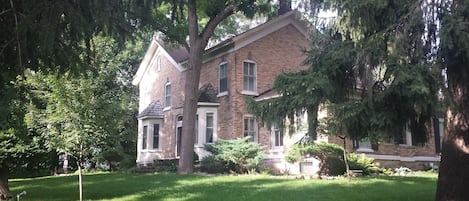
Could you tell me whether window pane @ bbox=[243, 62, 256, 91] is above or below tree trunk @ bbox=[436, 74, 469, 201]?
above

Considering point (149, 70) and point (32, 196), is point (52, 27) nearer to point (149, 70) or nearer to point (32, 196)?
point (32, 196)

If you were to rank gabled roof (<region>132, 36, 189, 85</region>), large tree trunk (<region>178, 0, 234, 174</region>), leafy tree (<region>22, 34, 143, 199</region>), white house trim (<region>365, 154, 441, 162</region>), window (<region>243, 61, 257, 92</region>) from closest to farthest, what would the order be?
leafy tree (<region>22, 34, 143, 199</region>) < large tree trunk (<region>178, 0, 234, 174</region>) < white house trim (<region>365, 154, 441, 162</region>) < window (<region>243, 61, 257, 92</region>) < gabled roof (<region>132, 36, 189, 85</region>)

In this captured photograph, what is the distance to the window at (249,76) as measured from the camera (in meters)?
22.7

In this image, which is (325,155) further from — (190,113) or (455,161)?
(455,161)

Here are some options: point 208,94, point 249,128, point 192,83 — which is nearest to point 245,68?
point 208,94

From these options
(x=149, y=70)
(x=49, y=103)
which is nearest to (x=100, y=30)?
(x=49, y=103)

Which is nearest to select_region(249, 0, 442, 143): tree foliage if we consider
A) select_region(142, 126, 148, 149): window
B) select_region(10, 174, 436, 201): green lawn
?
select_region(10, 174, 436, 201): green lawn

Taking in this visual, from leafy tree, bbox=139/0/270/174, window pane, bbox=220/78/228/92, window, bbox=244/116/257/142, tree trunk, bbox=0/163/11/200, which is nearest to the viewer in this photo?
tree trunk, bbox=0/163/11/200

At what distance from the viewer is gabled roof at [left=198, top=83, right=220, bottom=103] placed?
23.3 metres

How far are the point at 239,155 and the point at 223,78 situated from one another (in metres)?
5.78

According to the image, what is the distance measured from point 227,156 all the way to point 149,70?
1412cm

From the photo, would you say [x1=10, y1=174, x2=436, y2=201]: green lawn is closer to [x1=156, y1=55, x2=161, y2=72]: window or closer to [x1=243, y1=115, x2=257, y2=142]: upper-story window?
[x1=243, y1=115, x2=257, y2=142]: upper-story window

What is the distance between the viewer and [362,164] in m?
17.9

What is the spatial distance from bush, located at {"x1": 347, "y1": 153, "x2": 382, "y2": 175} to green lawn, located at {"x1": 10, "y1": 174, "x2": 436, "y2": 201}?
2.65 m
